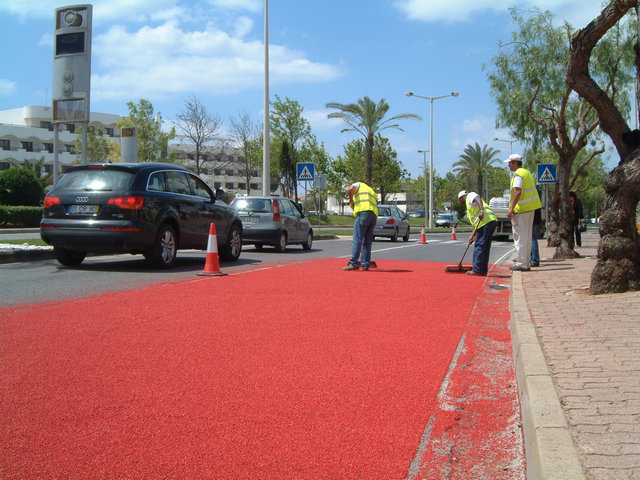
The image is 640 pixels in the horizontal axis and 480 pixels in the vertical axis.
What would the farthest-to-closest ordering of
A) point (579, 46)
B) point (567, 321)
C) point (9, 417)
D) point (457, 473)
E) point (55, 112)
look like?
point (55, 112) < point (579, 46) < point (567, 321) < point (9, 417) < point (457, 473)

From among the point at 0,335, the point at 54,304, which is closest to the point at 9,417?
the point at 0,335

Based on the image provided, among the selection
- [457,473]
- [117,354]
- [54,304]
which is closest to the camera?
[457,473]

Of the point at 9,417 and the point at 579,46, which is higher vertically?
the point at 579,46

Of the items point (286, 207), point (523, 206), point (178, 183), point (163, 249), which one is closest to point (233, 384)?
point (163, 249)

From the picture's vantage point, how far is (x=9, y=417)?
3416 mm

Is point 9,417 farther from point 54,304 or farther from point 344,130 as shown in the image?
point 344,130

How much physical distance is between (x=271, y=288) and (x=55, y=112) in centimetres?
1138

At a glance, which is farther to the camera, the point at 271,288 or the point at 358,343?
the point at 271,288

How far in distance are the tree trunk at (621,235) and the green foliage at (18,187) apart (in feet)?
111

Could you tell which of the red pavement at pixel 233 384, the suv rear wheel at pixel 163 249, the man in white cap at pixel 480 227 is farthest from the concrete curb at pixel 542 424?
the suv rear wheel at pixel 163 249

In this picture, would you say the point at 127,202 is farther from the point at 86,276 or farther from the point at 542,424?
the point at 542,424

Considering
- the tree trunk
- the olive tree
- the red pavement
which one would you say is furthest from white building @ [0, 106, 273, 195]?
the red pavement

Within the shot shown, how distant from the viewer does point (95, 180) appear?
10.5m

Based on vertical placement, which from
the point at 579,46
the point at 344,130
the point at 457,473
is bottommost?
the point at 457,473
